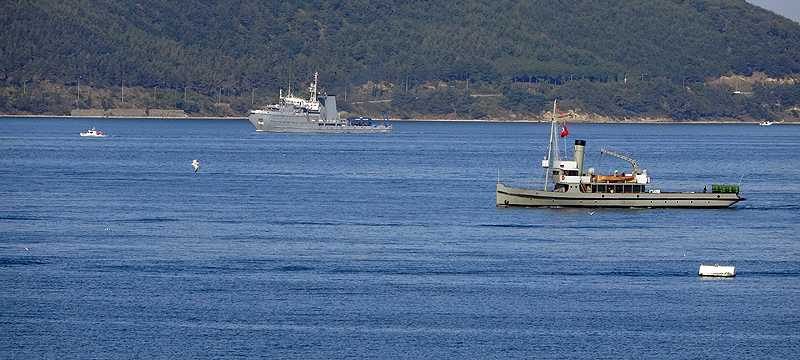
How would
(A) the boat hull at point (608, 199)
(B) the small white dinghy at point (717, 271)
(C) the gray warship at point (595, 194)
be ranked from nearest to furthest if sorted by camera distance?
(B) the small white dinghy at point (717, 271)
(A) the boat hull at point (608, 199)
(C) the gray warship at point (595, 194)

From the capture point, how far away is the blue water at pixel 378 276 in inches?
2165

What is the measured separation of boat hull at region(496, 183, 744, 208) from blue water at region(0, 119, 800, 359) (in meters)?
0.86

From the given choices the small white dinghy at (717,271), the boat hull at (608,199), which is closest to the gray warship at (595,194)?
the boat hull at (608,199)

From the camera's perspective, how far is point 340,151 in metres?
200

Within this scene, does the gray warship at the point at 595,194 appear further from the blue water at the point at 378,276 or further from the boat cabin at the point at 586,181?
the blue water at the point at 378,276

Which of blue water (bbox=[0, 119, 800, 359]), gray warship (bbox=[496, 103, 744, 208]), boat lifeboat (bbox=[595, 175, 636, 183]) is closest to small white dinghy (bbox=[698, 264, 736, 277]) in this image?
blue water (bbox=[0, 119, 800, 359])

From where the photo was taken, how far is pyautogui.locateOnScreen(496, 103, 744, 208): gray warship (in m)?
101

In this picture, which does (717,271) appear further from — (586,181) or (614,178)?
(614,178)

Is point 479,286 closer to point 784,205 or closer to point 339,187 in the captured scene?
point 784,205

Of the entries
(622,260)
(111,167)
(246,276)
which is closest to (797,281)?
(622,260)

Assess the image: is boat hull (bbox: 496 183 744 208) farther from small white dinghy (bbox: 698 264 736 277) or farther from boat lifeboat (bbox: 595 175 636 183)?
small white dinghy (bbox: 698 264 736 277)

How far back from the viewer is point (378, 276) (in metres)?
69.3

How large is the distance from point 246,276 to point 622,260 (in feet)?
60.8

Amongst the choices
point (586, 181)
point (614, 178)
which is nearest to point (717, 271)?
point (586, 181)
